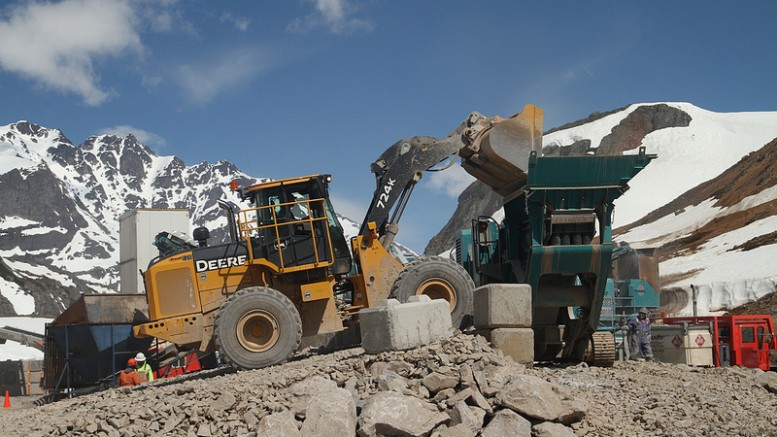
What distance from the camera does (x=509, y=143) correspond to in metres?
12.7

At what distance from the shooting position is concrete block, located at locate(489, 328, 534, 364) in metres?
10.4

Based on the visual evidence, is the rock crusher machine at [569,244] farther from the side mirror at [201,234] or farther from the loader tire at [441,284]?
the side mirror at [201,234]

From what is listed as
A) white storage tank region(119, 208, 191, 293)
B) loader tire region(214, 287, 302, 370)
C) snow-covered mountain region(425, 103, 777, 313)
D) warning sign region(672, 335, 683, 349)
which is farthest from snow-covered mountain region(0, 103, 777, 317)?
loader tire region(214, 287, 302, 370)

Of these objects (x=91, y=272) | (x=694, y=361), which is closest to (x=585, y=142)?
(x=694, y=361)

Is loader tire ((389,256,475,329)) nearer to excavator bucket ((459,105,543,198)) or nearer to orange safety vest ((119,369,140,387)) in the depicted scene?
excavator bucket ((459,105,543,198))

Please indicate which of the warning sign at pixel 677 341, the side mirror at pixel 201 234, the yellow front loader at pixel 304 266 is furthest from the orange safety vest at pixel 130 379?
the warning sign at pixel 677 341

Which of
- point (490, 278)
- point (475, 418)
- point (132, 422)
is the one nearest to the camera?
point (475, 418)

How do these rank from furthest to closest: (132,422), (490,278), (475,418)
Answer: (490,278), (132,422), (475,418)

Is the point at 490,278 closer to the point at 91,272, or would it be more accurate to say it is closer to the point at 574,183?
the point at 574,183

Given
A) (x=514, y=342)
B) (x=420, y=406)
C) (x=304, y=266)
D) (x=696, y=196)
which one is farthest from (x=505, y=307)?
(x=696, y=196)

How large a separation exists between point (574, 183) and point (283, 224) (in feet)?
14.6

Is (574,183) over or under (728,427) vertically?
over

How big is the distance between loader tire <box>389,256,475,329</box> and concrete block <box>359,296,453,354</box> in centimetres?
235

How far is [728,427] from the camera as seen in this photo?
347 inches
